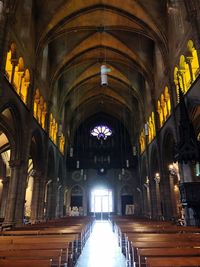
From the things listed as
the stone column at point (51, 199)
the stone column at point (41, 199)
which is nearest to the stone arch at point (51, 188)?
the stone column at point (51, 199)

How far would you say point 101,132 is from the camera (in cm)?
3519

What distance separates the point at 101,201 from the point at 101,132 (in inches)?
408

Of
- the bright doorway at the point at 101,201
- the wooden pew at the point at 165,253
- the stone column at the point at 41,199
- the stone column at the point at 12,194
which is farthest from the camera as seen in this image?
the bright doorway at the point at 101,201

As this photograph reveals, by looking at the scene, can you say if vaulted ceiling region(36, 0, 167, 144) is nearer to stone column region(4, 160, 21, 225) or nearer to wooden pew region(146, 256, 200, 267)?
stone column region(4, 160, 21, 225)

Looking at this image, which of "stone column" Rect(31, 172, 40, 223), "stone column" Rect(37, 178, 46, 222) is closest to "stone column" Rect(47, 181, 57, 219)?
"stone column" Rect(37, 178, 46, 222)

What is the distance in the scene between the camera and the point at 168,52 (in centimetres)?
1697

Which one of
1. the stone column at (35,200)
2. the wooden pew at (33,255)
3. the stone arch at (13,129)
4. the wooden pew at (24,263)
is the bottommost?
the wooden pew at (33,255)

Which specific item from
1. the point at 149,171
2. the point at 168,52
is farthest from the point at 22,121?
the point at 149,171

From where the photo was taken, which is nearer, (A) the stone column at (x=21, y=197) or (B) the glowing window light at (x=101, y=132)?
(A) the stone column at (x=21, y=197)

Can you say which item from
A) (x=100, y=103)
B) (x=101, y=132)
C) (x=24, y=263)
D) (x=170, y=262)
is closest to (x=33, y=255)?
(x=24, y=263)

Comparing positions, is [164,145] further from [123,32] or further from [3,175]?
[3,175]

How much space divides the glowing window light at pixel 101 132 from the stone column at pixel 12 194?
70.1ft

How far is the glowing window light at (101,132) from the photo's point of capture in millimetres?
34906

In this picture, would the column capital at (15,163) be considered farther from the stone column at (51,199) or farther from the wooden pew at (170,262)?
the wooden pew at (170,262)
